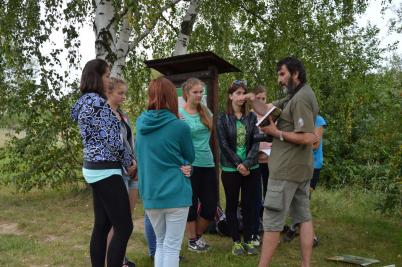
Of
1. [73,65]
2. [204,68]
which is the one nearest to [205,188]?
[204,68]

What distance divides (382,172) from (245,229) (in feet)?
20.8

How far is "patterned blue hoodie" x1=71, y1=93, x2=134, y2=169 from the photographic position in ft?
10.6

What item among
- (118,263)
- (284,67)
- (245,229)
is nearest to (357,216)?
(245,229)

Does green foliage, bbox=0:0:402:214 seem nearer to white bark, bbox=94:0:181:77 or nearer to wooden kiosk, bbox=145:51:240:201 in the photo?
white bark, bbox=94:0:181:77

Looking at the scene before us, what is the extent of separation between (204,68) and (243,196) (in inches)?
73.9

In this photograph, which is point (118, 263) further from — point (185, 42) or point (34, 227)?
point (185, 42)

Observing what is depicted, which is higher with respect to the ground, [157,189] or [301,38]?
[301,38]

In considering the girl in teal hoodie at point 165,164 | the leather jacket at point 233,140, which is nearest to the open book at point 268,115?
the girl in teal hoodie at point 165,164

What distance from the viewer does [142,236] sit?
5508mm

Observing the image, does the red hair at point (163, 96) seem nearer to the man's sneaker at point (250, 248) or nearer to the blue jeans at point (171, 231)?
the blue jeans at point (171, 231)

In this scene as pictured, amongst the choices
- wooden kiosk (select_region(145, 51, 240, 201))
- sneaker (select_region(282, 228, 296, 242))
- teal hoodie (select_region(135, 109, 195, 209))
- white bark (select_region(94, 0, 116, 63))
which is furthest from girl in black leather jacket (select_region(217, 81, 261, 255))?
white bark (select_region(94, 0, 116, 63))

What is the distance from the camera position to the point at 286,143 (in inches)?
139

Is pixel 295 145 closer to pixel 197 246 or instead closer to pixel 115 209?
pixel 115 209

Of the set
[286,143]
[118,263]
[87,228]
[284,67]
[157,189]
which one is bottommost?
[87,228]
